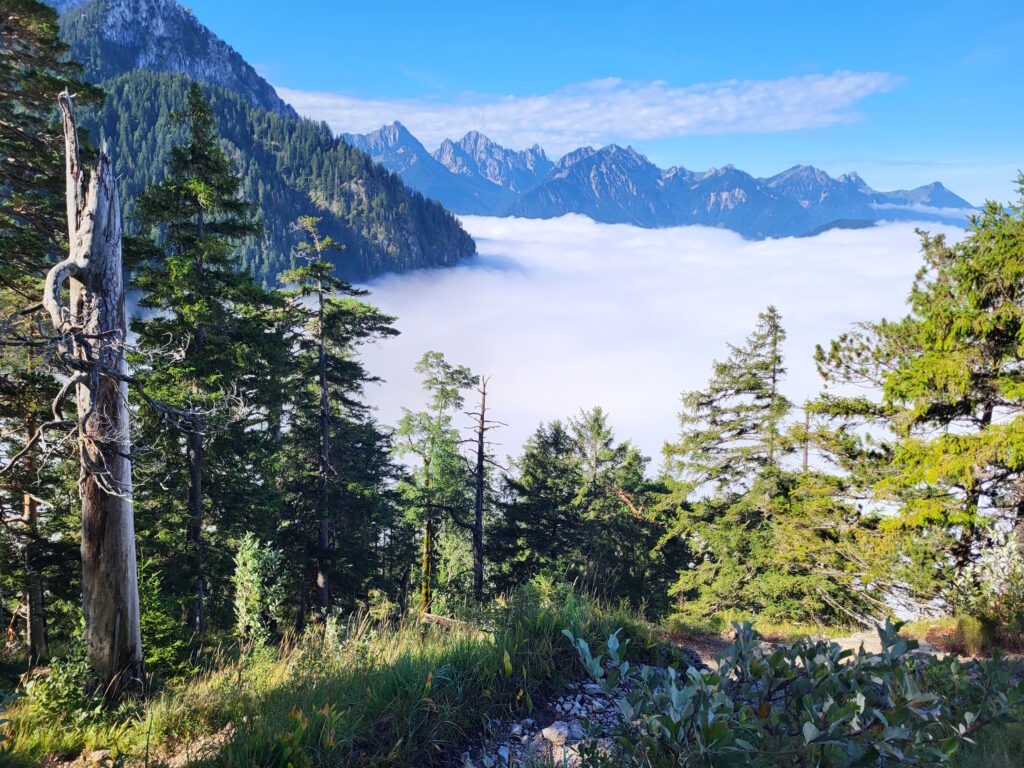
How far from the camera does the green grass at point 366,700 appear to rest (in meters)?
3.26

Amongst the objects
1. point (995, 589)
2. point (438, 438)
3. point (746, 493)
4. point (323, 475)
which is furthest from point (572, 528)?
point (995, 589)

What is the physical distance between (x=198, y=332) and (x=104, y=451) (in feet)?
28.1

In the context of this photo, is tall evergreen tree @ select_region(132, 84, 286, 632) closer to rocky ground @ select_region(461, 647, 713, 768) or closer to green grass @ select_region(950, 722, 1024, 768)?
rocky ground @ select_region(461, 647, 713, 768)

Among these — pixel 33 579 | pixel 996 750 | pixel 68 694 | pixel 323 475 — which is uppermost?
pixel 996 750

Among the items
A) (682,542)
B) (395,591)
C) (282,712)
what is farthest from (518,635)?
(682,542)

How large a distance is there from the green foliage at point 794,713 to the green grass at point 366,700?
5.09 feet

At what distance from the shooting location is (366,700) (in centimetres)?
368

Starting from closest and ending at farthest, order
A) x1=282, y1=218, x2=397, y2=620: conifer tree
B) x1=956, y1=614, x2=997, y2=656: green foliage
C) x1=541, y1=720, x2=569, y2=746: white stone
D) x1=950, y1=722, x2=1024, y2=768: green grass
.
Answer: x1=950, y1=722, x2=1024, y2=768: green grass → x1=541, y1=720, x2=569, y2=746: white stone → x1=956, y1=614, x2=997, y2=656: green foliage → x1=282, y1=218, x2=397, y2=620: conifer tree

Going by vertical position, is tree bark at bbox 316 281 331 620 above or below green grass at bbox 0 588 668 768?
below

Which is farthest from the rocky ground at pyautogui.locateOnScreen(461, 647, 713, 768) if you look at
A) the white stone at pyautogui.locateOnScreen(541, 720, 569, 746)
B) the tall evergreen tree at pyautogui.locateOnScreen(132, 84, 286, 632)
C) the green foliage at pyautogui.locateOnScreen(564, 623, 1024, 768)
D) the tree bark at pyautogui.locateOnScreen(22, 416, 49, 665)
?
the tree bark at pyautogui.locateOnScreen(22, 416, 49, 665)

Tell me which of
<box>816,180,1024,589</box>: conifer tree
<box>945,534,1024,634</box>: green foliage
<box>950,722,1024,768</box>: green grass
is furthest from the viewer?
<box>816,180,1024,589</box>: conifer tree

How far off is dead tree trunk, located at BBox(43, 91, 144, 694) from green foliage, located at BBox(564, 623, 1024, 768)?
21.8 ft

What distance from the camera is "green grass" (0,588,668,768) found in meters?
3.26

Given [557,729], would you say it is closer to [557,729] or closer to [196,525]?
[557,729]
